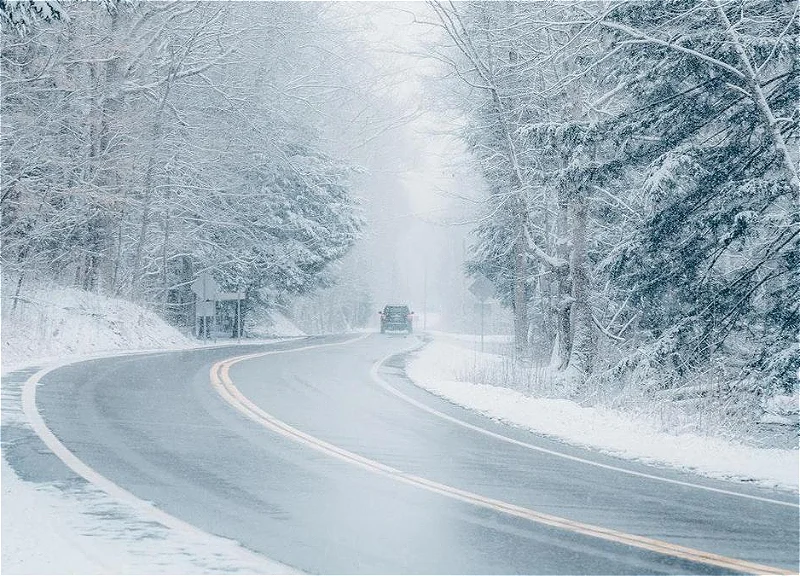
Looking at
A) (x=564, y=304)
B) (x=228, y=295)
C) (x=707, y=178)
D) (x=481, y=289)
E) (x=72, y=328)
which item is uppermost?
(x=707, y=178)

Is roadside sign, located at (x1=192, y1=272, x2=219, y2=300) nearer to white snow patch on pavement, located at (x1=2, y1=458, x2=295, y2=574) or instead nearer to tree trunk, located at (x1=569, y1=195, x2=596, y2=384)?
tree trunk, located at (x1=569, y1=195, x2=596, y2=384)

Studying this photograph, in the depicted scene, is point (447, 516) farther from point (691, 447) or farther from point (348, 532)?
point (691, 447)

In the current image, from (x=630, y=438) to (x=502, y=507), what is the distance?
14.4 ft

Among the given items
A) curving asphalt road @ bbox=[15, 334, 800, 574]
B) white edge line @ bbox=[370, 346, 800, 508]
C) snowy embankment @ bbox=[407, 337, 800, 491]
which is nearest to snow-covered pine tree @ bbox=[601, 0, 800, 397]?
snowy embankment @ bbox=[407, 337, 800, 491]

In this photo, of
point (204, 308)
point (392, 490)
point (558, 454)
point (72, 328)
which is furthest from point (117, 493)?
point (204, 308)

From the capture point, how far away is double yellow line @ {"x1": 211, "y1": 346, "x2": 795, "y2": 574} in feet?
19.3

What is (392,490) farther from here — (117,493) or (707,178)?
(707,178)

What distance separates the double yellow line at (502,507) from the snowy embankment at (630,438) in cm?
303

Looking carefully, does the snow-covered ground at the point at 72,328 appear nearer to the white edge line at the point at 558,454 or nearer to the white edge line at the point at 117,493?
the white edge line at the point at 117,493

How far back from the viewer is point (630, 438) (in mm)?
11219

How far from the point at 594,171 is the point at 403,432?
6595 millimetres

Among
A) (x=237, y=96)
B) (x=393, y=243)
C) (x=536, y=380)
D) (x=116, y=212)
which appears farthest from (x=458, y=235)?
(x=536, y=380)

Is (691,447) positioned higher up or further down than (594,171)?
further down

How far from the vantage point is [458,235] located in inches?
4131
